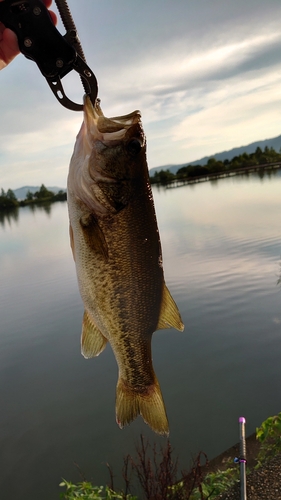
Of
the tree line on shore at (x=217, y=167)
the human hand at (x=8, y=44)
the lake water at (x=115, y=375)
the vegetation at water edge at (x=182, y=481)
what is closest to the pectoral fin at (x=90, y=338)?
the human hand at (x=8, y=44)

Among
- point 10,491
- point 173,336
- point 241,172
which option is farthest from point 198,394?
point 241,172

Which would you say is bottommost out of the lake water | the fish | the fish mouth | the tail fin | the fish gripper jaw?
the lake water

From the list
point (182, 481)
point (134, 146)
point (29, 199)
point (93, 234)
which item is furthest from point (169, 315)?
point (29, 199)

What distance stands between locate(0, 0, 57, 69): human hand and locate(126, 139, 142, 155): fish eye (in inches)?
28.9

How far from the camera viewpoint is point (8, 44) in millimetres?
1904

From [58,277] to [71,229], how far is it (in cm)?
1569

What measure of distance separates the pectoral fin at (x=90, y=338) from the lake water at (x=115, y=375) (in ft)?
15.1

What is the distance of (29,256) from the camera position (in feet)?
80.9

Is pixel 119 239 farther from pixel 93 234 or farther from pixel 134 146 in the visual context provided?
pixel 134 146

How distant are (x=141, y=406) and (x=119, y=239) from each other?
3.21 ft

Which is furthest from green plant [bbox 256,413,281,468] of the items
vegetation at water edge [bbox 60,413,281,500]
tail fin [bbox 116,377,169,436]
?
tail fin [bbox 116,377,169,436]

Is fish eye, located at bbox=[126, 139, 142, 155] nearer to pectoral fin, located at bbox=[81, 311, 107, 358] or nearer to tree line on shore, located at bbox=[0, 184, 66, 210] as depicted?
pectoral fin, located at bbox=[81, 311, 107, 358]

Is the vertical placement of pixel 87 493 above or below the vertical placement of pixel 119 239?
below

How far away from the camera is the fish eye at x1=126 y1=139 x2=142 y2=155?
196 cm
